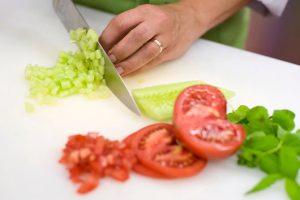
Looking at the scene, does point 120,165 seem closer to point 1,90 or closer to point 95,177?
point 95,177

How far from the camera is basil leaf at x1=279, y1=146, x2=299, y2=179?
2.47 feet

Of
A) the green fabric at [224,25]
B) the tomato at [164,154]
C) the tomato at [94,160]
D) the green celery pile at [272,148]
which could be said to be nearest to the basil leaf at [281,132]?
the green celery pile at [272,148]

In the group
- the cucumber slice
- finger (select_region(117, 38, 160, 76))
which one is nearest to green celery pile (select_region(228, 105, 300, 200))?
the cucumber slice

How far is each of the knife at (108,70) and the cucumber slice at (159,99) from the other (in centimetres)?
2

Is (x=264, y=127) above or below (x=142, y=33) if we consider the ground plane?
below

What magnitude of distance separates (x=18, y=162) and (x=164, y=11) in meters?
0.48

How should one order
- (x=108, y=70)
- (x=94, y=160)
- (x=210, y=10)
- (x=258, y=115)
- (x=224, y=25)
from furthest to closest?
1. (x=224, y=25)
2. (x=210, y=10)
3. (x=108, y=70)
4. (x=258, y=115)
5. (x=94, y=160)

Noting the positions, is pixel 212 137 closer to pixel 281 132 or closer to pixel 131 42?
pixel 281 132

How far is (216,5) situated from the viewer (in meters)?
1.21

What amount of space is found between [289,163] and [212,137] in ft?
0.41

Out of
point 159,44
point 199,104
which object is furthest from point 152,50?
point 199,104

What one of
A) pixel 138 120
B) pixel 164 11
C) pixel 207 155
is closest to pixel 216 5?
pixel 164 11

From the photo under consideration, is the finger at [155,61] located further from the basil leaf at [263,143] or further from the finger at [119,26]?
the basil leaf at [263,143]

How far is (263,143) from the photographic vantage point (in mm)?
784
